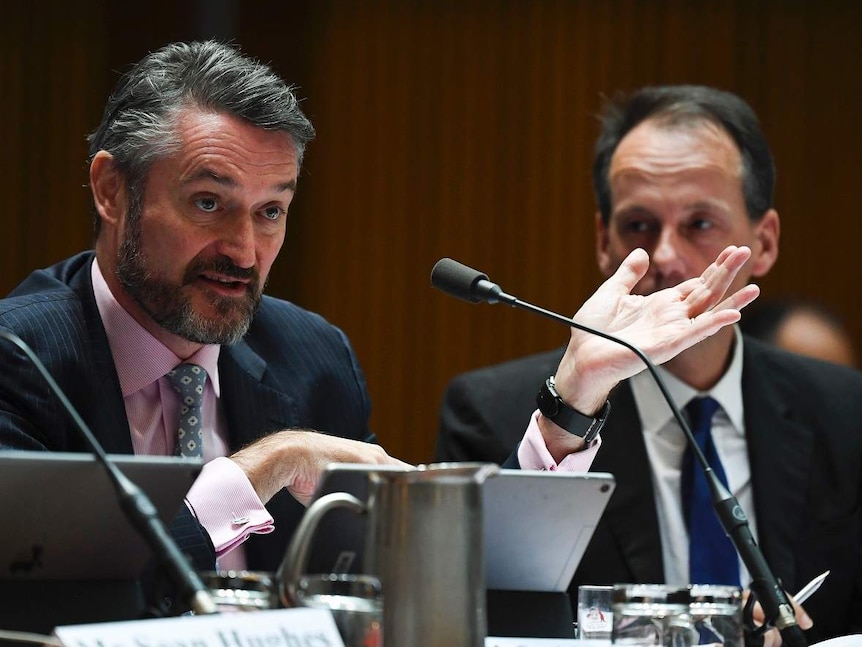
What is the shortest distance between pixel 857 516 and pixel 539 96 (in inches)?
74.9

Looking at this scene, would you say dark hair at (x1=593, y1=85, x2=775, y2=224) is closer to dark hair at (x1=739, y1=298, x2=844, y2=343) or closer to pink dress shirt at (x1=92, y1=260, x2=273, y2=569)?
dark hair at (x1=739, y1=298, x2=844, y2=343)

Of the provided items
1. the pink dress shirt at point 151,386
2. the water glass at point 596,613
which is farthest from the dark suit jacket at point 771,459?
the water glass at point 596,613

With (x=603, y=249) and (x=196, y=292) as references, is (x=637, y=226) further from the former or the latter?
(x=196, y=292)

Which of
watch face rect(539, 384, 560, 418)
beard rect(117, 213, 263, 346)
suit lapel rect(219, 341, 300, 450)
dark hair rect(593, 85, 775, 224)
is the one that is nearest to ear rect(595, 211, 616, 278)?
dark hair rect(593, 85, 775, 224)

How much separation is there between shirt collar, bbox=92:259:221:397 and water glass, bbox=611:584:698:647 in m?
1.12

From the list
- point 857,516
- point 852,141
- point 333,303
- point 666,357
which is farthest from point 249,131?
point 852,141

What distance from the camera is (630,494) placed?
2.67 meters

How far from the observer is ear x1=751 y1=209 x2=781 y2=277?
3.00 meters

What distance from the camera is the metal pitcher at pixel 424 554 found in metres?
1.19

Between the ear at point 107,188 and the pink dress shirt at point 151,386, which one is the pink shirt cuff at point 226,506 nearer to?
the pink dress shirt at point 151,386

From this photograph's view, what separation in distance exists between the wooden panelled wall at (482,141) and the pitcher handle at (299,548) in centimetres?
296

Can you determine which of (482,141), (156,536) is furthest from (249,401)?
(482,141)

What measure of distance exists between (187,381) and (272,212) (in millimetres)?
328

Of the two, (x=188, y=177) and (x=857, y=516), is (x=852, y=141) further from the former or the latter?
(x=188, y=177)
